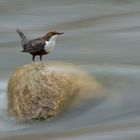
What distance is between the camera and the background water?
6160 millimetres

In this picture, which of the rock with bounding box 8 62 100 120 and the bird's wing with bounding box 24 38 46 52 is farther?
the rock with bounding box 8 62 100 120

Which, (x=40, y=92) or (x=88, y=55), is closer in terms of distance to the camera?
(x=40, y=92)

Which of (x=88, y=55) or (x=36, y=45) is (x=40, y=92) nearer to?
(x=36, y=45)

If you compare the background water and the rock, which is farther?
the rock

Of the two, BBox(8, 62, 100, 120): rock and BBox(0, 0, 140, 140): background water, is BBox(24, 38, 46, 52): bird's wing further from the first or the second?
BBox(0, 0, 140, 140): background water

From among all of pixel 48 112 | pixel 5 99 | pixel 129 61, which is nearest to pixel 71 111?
pixel 48 112

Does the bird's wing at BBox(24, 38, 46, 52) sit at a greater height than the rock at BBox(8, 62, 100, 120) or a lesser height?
greater

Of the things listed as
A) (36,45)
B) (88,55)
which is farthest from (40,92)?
(88,55)

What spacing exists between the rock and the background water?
0.10m

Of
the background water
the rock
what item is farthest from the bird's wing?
the background water

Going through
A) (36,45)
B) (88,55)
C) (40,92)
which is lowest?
(40,92)

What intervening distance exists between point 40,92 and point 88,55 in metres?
3.74

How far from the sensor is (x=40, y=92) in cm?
627

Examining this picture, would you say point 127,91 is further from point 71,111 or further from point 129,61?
point 129,61
